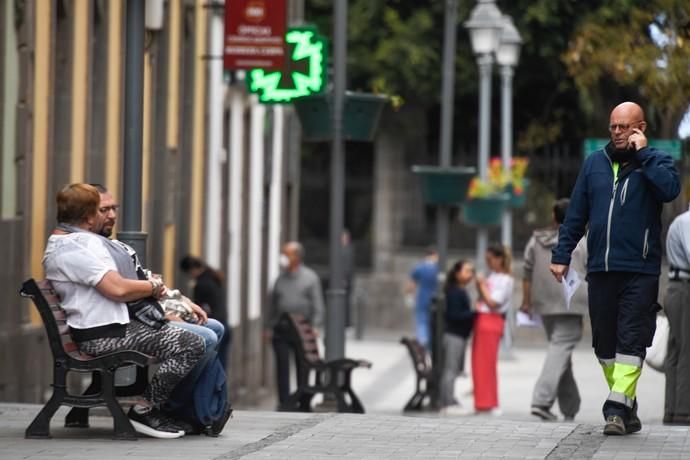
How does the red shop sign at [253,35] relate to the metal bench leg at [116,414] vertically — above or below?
above

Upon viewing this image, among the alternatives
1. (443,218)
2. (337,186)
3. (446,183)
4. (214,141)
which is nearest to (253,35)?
(337,186)

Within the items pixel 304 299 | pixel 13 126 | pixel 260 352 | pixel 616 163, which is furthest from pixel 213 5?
pixel 616 163

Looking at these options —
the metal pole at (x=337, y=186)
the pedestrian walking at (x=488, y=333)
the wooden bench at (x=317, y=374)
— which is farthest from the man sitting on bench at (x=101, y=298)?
the pedestrian walking at (x=488, y=333)

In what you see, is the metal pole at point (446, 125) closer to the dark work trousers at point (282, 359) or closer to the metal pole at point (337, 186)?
the dark work trousers at point (282, 359)

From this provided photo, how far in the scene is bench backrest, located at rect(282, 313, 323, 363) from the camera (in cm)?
1761

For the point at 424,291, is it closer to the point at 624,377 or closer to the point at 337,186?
the point at 337,186

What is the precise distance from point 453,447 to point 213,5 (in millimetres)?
13613

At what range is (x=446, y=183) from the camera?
23.0 m

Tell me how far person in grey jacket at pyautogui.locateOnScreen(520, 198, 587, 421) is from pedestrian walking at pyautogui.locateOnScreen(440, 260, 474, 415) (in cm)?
459

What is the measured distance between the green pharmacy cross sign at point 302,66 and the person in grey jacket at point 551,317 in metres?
3.01

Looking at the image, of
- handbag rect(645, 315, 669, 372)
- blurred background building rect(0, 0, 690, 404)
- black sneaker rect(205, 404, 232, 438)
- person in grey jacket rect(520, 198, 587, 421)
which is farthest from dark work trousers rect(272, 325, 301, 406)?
black sneaker rect(205, 404, 232, 438)

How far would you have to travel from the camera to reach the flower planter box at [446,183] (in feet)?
75.3

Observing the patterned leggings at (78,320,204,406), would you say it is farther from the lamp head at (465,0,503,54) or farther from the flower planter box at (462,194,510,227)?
the flower planter box at (462,194,510,227)

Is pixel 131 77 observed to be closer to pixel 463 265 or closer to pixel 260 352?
pixel 463 265
